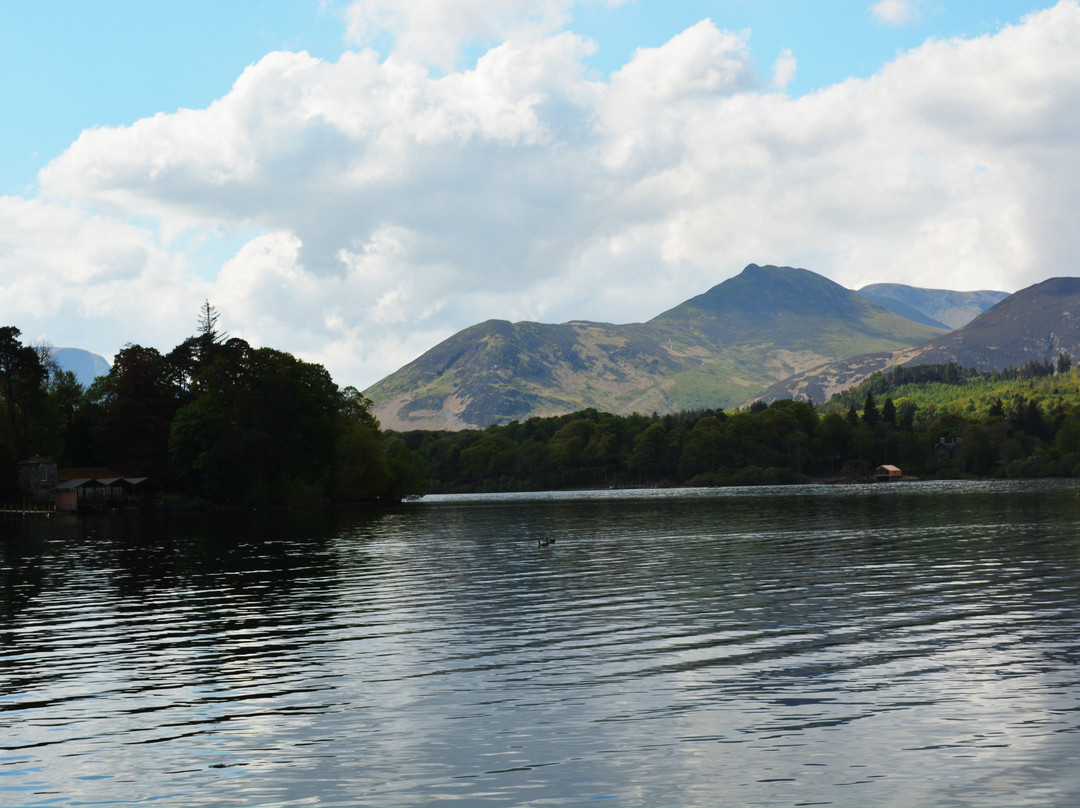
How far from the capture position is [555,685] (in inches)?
953

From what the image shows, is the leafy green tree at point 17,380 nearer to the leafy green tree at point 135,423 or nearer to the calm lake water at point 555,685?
the leafy green tree at point 135,423

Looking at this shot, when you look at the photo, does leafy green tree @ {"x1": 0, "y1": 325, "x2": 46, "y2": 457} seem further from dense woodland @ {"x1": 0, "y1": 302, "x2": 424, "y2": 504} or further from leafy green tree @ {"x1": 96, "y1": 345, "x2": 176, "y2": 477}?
leafy green tree @ {"x1": 96, "y1": 345, "x2": 176, "y2": 477}

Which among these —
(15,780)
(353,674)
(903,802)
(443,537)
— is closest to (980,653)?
(903,802)

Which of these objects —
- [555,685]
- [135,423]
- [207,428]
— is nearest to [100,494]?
[135,423]

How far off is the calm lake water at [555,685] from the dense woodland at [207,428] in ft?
358

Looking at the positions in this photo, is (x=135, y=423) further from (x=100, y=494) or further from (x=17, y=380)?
(x=17, y=380)

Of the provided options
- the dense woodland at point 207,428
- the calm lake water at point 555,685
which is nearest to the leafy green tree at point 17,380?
the dense woodland at point 207,428

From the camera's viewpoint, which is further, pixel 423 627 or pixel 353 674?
pixel 423 627

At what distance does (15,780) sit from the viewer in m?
17.5

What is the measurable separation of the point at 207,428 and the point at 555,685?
146878 mm

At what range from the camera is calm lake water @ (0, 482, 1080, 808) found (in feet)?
54.8

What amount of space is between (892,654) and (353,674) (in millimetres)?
14901

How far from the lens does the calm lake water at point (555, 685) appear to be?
16703 mm

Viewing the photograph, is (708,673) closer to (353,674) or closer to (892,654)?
(892,654)
